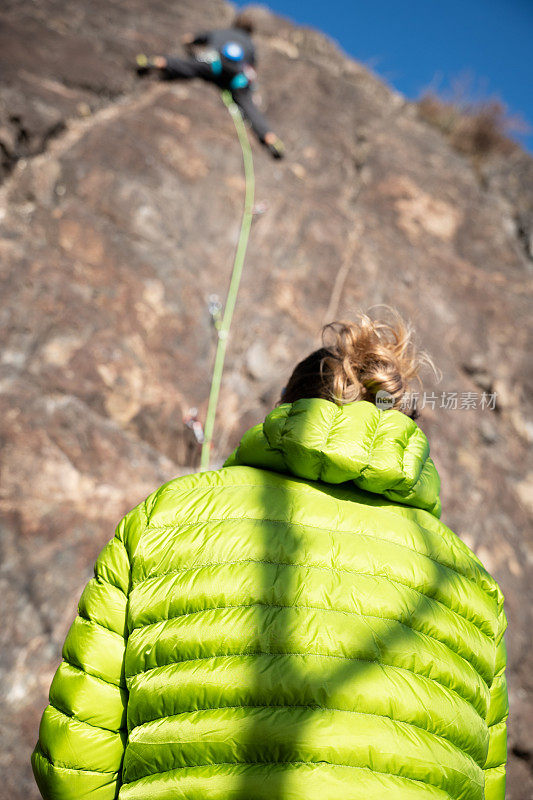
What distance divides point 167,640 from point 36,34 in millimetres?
4142

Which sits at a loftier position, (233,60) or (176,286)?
(233,60)

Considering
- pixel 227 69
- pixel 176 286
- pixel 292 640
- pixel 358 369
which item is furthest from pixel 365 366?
pixel 227 69

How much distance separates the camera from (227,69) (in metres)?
3.82

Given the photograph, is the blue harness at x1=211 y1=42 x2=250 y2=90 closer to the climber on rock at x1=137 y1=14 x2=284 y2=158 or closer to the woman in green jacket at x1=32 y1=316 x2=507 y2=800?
the climber on rock at x1=137 y1=14 x2=284 y2=158

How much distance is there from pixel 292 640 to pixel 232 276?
8.32ft

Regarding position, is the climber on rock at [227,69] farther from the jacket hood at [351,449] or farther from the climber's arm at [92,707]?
the climber's arm at [92,707]

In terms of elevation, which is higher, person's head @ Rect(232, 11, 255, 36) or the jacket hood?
person's head @ Rect(232, 11, 255, 36)

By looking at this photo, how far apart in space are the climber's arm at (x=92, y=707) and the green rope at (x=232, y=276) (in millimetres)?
1567

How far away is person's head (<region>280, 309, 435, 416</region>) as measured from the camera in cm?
129

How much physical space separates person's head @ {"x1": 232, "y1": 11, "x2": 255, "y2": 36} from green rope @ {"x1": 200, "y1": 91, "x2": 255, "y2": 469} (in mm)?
1372

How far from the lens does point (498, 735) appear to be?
114 centimetres

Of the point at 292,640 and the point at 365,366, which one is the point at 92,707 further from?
the point at 365,366

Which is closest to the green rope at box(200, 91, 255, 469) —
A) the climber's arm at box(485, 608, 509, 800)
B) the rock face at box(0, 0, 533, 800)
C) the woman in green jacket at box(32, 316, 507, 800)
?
the rock face at box(0, 0, 533, 800)

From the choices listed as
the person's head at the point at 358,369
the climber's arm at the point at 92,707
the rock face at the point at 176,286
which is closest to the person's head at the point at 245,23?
the rock face at the point at 176,286
